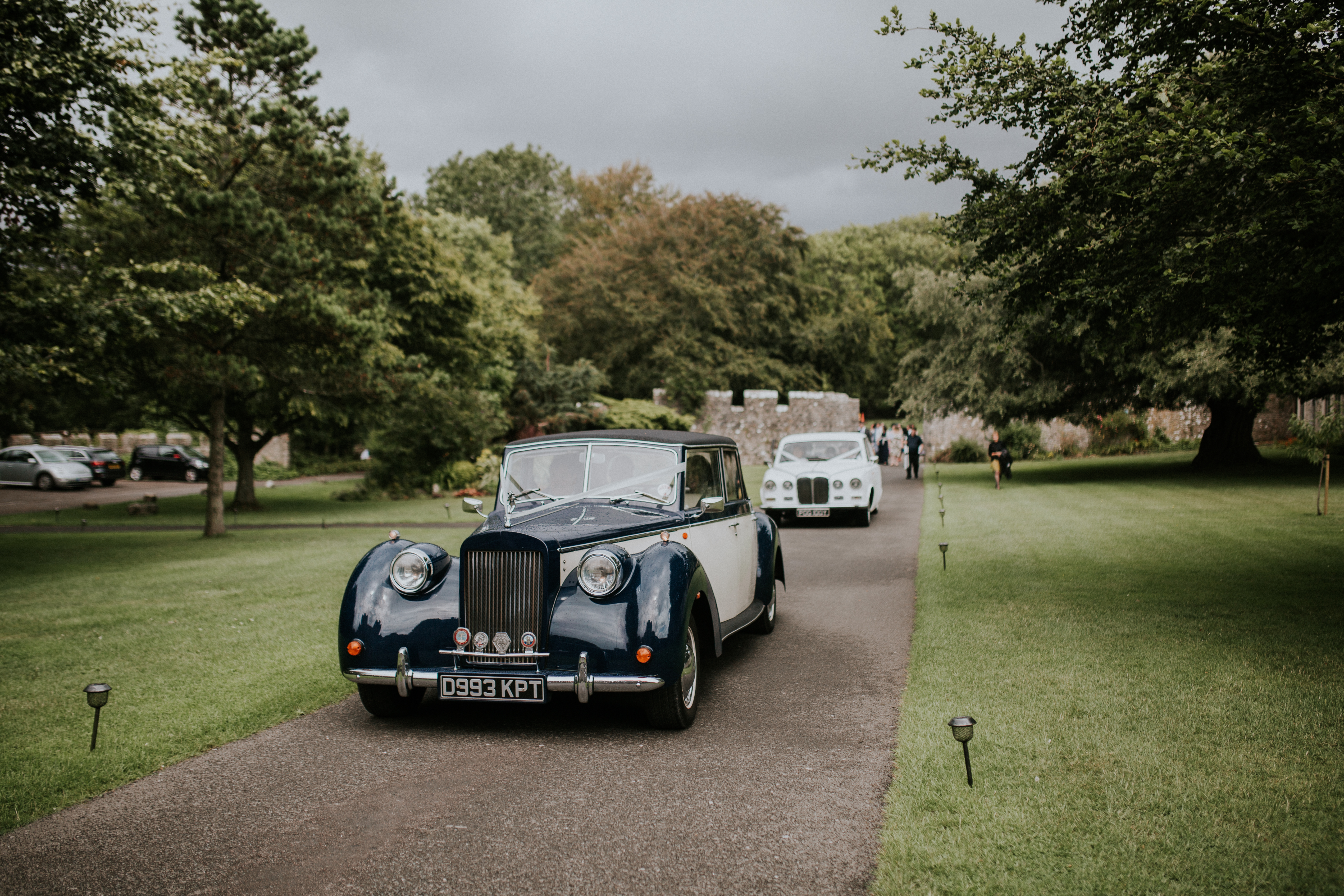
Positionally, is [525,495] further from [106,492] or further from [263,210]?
[106,492]

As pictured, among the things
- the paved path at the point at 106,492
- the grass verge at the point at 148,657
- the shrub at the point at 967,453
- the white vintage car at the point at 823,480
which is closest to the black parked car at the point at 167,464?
the paved path at the point at 106,492

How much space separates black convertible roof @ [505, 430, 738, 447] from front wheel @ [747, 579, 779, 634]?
1766mm

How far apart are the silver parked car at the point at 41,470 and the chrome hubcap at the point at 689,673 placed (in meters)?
34.1

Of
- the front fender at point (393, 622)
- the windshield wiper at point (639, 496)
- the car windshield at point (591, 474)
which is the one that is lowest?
the front fender at point (393, 622)

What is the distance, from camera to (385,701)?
562 centimetres

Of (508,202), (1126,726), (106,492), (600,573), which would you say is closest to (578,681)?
(600,573)

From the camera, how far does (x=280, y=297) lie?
614 inches

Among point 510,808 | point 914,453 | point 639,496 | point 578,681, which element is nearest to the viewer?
point 510,808

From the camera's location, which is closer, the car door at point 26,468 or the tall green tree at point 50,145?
the tall green tree at point 50,145

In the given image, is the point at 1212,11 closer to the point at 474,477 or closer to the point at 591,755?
the point at 591,755

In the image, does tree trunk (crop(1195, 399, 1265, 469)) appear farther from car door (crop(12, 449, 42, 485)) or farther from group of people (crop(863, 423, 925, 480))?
car door (crop(12, 449, 42, 485))

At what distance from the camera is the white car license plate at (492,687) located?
4.97 meters

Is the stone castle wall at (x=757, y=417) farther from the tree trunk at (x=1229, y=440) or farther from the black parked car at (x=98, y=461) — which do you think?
the black parked car at (x=98, y=461)

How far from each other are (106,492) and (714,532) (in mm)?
31612
